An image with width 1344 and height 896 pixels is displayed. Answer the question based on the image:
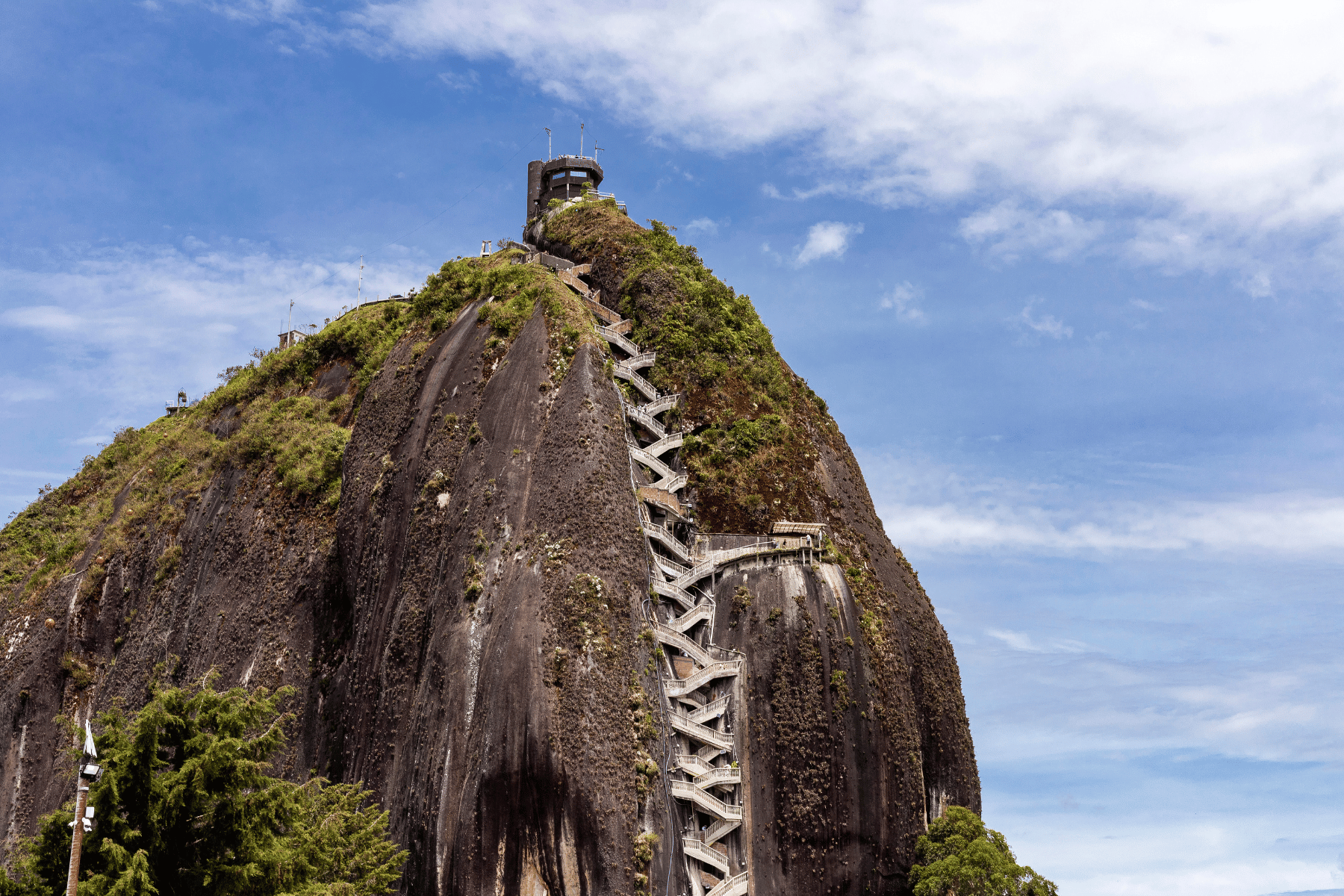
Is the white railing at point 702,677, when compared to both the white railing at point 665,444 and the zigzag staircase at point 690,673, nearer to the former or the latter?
the zigzag staircase at point 690,673

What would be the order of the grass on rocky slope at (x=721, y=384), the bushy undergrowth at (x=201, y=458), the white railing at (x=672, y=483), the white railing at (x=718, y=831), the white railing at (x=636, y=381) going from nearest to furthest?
1. the white railing at (x=718, y=831)
2. the white railing at (x=672, y=483)
3. the grass on rocky slope at (x=721, y=384)
4. the white railing at (x=636, y=381)
5. the bushy undergrowth at (x=201, y=458)

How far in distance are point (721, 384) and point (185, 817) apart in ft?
98.3

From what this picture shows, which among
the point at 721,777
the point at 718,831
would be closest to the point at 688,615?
the point at 721,777

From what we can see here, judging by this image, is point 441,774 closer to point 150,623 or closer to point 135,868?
point 135,868

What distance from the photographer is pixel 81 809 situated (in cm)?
2298

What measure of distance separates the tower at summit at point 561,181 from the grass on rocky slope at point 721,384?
2296cm

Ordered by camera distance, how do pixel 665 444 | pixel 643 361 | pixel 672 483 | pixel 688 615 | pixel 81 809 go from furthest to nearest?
pixel 643 361 < pixel 665 444 < pixel 672 483 < pixel 688 615 < pixel 81 809

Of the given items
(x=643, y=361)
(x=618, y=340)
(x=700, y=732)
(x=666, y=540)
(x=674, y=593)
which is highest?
(x=618, y=340)

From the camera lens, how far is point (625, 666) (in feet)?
126

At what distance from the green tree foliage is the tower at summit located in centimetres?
5848

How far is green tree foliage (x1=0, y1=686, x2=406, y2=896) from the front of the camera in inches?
Answer: 985

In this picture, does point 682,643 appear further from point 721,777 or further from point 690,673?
point 721,777

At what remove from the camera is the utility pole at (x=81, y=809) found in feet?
71.5

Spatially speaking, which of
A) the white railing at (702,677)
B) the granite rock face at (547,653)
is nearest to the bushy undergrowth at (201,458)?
the granite rock face at (547,653)
